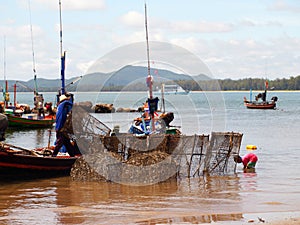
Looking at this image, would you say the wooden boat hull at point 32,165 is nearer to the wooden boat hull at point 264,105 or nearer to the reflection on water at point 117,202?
the reflection on water at point 117,202

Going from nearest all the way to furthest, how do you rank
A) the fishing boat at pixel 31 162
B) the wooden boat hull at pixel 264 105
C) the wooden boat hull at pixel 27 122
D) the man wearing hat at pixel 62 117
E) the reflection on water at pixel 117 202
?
1. the reflection on water at pixel 117 202
2. the fishing boat at pixel 31 162
3. the man wearing hat at pixel 62 117
4. the wooden boat hull at pixel 27 122
5. the wooden boat hull at pixel 264 105

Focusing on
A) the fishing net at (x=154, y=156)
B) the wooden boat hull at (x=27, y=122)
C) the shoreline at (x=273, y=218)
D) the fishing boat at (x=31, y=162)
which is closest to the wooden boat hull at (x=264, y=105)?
the wooden boat hull at (x=27, y=122)

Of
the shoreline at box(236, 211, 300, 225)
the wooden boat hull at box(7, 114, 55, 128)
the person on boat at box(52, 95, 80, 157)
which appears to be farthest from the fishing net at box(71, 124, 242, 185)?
the wooden boat hull at box(7, 114, 55, 128)

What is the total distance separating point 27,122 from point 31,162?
22710mm

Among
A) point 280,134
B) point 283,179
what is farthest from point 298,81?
point 283,179

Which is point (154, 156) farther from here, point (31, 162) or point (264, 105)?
point (264, 105)

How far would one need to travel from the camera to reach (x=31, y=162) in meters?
15.3

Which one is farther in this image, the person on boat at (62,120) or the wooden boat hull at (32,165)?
the person on boat at (62,120)

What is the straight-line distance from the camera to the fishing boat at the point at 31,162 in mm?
14922

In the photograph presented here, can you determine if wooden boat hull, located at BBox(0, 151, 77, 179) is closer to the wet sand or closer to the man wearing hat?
the man wearing hat

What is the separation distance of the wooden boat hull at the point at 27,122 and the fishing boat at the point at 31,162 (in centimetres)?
2121

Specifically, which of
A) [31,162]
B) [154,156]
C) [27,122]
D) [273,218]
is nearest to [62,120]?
[31,162]

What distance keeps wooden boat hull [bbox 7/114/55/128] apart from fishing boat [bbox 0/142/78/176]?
835 inches

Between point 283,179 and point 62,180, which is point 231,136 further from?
point 62,180
